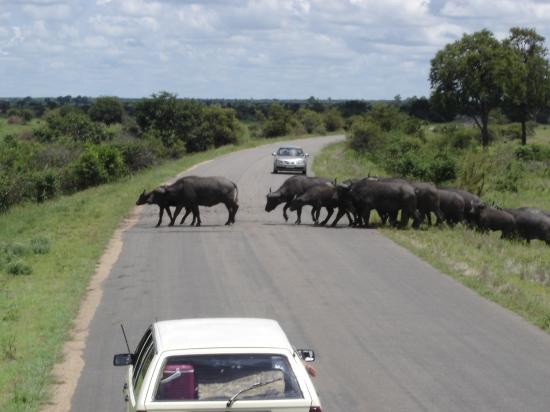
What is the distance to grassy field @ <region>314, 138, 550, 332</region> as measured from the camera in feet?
59.3

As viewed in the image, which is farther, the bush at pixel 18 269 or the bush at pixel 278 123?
the bush at pixel 278 123

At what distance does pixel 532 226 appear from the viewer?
1137 inches

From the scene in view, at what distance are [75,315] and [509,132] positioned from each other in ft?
256

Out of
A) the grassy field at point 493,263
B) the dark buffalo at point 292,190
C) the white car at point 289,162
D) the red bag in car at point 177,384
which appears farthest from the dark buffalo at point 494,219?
the red bag in car at point 177,384

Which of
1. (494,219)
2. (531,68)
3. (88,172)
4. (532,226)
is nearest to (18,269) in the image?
(494,219)

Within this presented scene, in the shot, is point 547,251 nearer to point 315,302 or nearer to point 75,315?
A: point 315,302

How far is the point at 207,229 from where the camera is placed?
2730 centimetres

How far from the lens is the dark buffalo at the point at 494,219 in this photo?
2894 centimetres

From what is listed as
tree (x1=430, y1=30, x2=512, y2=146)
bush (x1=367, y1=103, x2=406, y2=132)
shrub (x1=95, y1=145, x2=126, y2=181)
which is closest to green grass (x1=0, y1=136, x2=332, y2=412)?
shrub (x1=95, y1=145, x2=126, y2=181)

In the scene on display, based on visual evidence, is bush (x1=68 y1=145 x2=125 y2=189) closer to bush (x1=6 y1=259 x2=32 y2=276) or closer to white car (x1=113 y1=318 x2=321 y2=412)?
bush (x1=6 y1=259 x2=32 y2=276)

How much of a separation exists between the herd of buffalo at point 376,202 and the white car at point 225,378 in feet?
67.6

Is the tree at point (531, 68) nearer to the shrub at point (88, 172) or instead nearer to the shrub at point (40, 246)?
the shrub at point (88, 172)

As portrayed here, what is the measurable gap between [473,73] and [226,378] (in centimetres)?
6072

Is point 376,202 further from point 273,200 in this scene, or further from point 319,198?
point 273,200
